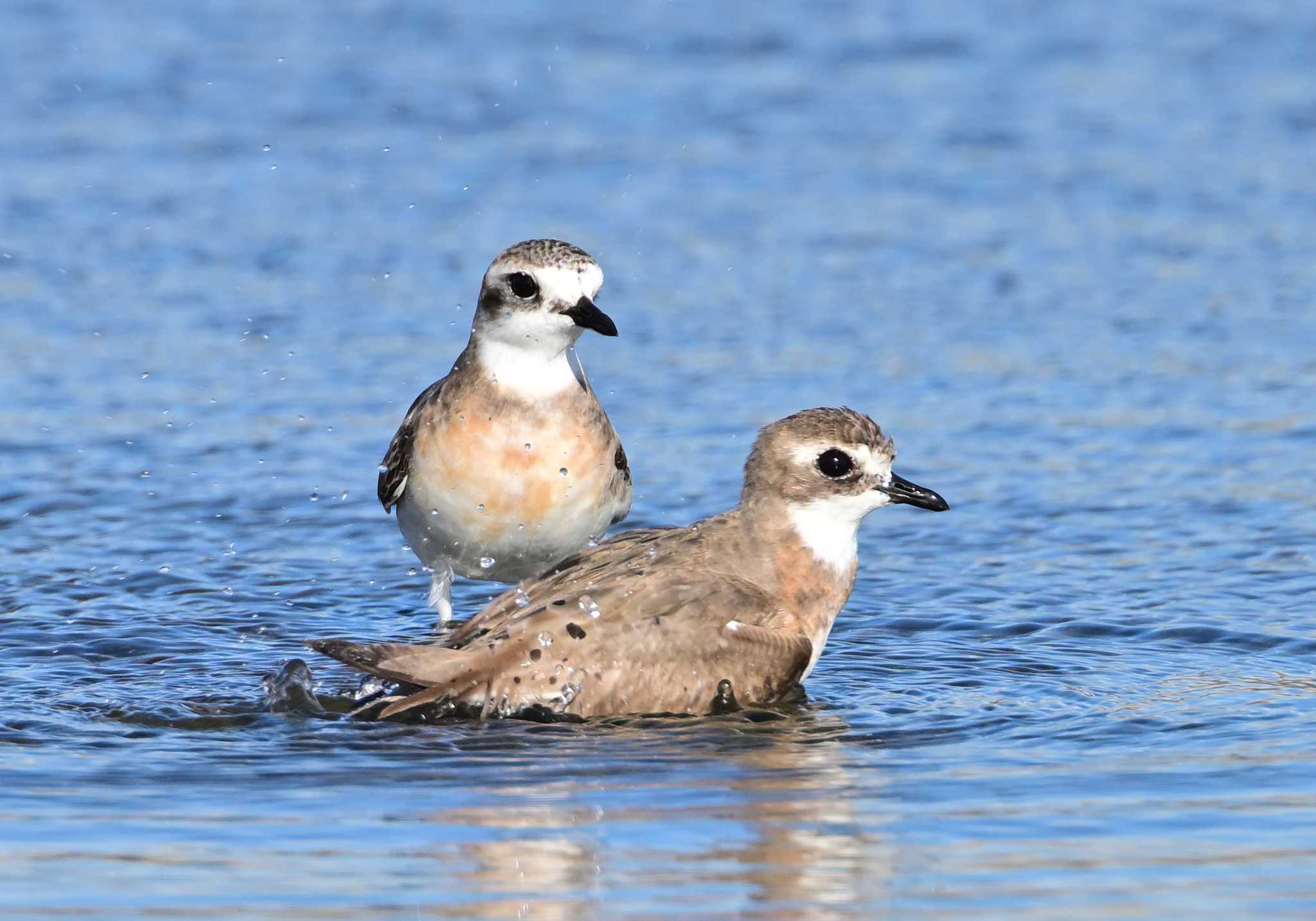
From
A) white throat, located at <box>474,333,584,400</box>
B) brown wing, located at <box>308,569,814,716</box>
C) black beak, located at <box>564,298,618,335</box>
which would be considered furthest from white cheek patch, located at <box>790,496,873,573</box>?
white throat, located at <box>474,333,584,400</box>

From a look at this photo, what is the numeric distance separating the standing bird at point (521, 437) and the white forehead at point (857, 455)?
4.64 feet

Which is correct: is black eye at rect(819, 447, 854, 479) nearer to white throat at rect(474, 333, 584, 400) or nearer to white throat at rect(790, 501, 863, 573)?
white throat at rect(790, 501, 863, 573)

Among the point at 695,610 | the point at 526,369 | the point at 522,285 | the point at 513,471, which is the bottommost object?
the point at 695,610

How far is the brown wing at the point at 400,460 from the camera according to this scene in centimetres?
1196

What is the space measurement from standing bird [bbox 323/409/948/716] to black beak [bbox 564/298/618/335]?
1.11 m

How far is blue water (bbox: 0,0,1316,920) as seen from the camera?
316 inches

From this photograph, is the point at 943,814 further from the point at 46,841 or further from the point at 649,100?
the point at 649,100

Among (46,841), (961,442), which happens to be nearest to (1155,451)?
(961,442)

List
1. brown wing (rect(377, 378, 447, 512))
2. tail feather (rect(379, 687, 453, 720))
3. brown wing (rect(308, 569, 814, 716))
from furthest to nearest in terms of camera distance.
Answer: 1. brown wing (rect(377, 378, 447, 512))
2. brown wing (rect(308, 569, 814, 716))
3. tail feather (rect(379, 687, 453, 720))

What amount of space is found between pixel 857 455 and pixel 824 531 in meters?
0.40

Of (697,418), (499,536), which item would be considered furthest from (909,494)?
(697,418)

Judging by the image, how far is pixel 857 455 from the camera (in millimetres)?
10250

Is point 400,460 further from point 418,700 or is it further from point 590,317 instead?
point 418,700

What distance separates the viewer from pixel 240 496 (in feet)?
45.5
